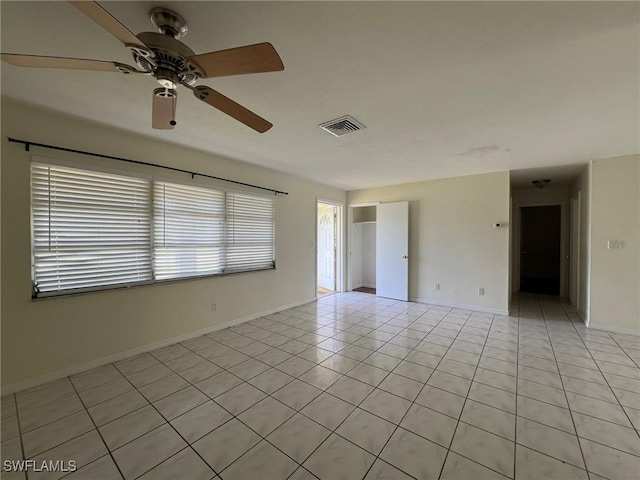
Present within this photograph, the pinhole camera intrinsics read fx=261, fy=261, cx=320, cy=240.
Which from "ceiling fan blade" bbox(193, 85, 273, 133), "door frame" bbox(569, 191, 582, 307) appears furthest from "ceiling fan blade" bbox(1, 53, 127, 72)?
"door frame" bbox(569, 191, 582, 307)

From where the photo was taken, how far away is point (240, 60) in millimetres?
1244

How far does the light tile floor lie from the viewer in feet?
5.11

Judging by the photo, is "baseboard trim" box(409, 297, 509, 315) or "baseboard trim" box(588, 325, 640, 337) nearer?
"baseboard trim" box(588, 325, 640, 337)

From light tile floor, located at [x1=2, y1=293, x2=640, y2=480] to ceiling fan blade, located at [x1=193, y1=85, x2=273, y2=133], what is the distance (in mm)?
2158

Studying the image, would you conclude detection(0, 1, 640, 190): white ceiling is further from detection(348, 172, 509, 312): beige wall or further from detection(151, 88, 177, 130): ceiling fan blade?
detection(348, 172, 509, 312): beige wall

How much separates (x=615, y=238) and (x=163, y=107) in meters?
5.53

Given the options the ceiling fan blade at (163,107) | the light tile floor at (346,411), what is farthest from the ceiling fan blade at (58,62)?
the light tile floor at (346,411)

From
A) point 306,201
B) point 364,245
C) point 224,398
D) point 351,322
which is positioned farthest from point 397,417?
point 364,245

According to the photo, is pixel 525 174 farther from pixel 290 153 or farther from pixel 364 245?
pixel 290 153

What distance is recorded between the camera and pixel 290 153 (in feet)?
11.5

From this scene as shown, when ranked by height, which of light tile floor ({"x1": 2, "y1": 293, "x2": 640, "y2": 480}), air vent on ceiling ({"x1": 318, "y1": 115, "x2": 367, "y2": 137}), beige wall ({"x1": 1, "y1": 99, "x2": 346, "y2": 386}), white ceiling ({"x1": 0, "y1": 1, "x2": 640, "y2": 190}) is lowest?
light tile floor ({"x1": 2, "y1": 293, "x2": 640, "y2": 480})

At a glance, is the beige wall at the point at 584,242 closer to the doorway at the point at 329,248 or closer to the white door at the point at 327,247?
the doorway at the point at 329,248

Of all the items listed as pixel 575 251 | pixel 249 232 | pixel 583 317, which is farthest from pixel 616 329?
pixel 249 232

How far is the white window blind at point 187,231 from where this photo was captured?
315cm
